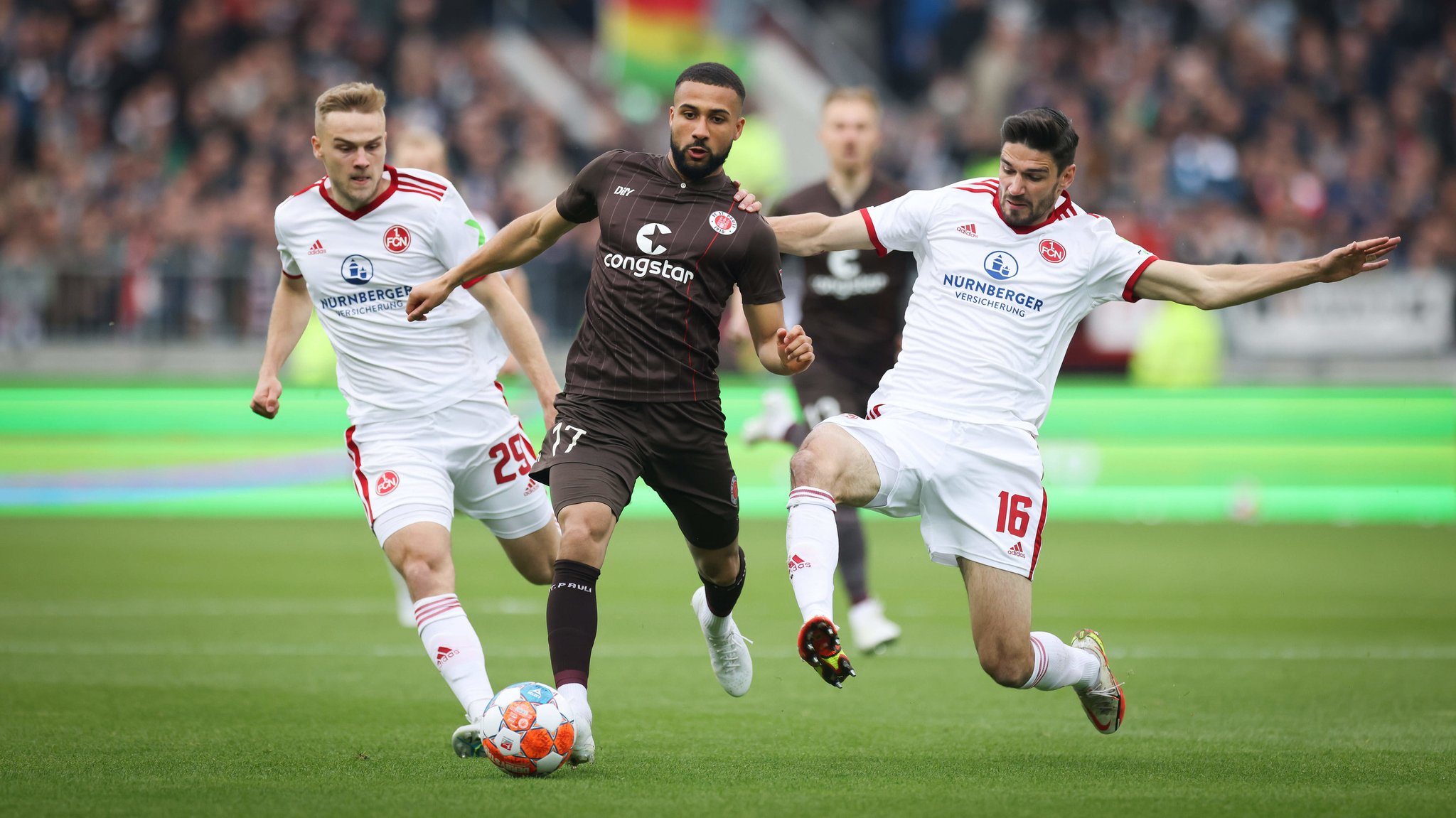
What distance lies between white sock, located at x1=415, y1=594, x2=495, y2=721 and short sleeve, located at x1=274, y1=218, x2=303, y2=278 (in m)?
1.61

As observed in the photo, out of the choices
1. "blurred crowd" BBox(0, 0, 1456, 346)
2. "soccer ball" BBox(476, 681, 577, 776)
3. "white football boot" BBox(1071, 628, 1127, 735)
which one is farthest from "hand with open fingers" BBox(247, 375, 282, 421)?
"blurred crowd" BBox(0, 0, 1456, 346)

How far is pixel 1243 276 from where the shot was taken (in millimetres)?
6426

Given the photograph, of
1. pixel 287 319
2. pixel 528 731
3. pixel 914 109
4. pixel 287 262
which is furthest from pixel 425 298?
pixel 914 109

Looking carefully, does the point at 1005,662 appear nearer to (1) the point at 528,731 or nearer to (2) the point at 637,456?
(2) the point at 637,456

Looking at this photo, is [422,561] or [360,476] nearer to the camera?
[422,561]

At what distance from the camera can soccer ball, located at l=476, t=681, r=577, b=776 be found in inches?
226

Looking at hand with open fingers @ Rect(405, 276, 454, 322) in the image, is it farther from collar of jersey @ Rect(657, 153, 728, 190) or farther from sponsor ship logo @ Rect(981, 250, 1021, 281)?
sponsor ship logo @ Rect(981, 250, 1021, 281)

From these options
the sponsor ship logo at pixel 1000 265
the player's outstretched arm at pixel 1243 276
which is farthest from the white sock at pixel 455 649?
the player's outstretched arm at pixel 1243 276

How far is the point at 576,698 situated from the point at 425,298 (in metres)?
1.65

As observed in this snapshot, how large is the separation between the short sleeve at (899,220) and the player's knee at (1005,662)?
1.63 meters

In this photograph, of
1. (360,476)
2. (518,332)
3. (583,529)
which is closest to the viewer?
(583,529)

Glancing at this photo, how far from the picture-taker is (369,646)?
378 inches

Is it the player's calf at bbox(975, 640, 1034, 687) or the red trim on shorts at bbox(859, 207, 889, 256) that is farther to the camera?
the red trim on shorts at bbox(859, 207, 889, 256)

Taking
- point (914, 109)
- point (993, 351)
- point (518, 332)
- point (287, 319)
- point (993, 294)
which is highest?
point (993, 294)
